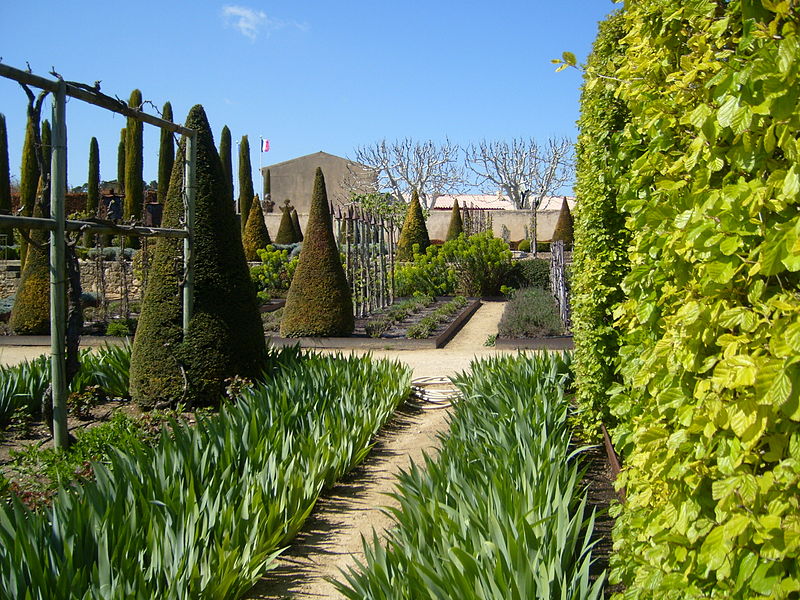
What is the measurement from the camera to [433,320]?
44.1ft

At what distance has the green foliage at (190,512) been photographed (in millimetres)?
2660

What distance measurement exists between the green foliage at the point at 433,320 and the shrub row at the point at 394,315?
464 millimetres

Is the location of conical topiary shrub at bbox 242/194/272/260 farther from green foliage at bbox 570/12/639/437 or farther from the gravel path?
green foliage at bbox 570/12/639/437

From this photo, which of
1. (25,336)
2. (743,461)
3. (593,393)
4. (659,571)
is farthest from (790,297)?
(25,336)

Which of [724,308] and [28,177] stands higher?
[28,177]

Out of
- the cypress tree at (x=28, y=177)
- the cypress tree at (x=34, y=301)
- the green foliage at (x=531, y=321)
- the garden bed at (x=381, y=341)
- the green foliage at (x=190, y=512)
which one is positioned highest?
the cypress tree at (x=28, y=177)

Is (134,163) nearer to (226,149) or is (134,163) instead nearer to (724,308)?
(226,149)

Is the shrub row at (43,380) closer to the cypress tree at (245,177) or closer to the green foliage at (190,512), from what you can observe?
the green foliage at (190,512)

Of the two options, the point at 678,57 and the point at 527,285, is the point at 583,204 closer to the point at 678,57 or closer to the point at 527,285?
the point at 678,57

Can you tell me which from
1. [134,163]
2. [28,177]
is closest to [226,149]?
[134,163]

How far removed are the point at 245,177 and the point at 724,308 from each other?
38696mm

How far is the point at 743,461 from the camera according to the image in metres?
1.45

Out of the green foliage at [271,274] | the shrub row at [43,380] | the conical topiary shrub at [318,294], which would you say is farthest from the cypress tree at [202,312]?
the green foliage at [271,274]

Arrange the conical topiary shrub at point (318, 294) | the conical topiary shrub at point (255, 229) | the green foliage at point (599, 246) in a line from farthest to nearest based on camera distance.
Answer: the conical topiary shrub at point (255, 229)
the conical topiary shrub at point (318, 294)
the green foliage at point (599, 246)
